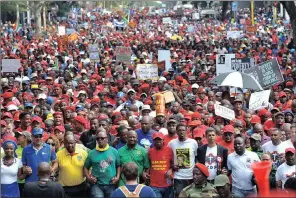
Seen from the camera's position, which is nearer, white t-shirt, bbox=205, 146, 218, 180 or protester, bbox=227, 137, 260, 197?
protester, bbox=227, 137, 260, 197

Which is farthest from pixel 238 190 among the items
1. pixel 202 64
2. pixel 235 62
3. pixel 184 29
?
pixel 184 29

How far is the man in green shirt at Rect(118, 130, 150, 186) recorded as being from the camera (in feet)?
31.9

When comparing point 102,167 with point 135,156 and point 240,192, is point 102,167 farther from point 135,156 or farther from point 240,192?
point 240,192

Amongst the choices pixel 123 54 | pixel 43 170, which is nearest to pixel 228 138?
pixel 43 170

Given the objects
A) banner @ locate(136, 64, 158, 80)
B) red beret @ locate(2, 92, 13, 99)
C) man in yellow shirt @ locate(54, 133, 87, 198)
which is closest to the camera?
man in yellow shirt @ locate(54, 133, 87, 198)

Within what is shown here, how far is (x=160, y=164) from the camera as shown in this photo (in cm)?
983

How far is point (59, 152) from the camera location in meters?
9.66

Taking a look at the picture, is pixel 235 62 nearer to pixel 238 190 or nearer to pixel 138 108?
pixel 138 108

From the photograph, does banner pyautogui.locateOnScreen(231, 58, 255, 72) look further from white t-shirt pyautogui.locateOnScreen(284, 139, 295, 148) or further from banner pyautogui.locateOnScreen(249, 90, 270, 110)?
white t-shirt pyautogui.locateOnScreen(284, 139, 295, 148)

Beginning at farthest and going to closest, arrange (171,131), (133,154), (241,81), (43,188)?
(241,81)
(171,131)
(133,154)
(43,188)

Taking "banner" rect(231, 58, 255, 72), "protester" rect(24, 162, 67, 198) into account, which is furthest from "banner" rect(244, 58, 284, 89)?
"protester" rect(24, 162, 67, 198)

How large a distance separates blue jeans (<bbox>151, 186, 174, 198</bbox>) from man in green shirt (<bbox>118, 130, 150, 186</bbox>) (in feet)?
0.68

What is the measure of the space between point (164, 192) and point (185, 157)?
54 cm

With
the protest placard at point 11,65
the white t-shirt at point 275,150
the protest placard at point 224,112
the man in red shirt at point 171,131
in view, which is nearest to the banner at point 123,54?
the protest placard at point 11,65
